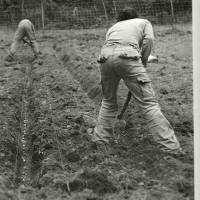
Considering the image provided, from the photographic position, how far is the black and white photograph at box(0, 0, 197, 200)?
3.86 m

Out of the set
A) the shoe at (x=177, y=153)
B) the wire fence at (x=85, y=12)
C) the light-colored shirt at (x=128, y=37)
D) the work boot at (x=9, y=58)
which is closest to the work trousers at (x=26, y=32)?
the work boot at (x=9, y=58)

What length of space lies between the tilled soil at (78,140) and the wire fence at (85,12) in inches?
317

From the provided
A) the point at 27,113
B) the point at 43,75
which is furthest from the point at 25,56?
the point at 27,113

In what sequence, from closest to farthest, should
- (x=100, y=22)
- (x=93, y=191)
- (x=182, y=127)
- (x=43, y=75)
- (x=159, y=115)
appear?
(x=93, y=191), (x=159, y=115), (x=182, y=127), (x=43, y=75), (x=100, y=22)

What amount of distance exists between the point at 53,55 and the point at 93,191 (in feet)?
28.2

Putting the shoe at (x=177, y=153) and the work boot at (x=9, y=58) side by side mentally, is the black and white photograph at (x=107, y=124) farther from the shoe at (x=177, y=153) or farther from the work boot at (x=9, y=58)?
the work boot at (x=9, y=58)

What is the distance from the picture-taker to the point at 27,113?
7082mm

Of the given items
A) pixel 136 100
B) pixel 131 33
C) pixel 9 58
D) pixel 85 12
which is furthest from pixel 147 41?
pixel 85 12

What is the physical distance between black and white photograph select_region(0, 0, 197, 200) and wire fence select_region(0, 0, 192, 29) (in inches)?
316

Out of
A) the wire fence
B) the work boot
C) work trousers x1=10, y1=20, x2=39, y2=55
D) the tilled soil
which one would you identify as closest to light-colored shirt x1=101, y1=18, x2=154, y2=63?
the tilled soil

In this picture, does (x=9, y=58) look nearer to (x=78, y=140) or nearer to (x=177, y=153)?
(x=78, y=140)

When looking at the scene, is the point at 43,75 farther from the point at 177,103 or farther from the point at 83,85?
the point at 177,103

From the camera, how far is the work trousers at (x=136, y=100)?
4578 millimetres

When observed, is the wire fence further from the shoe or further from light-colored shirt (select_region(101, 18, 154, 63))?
the shoe
